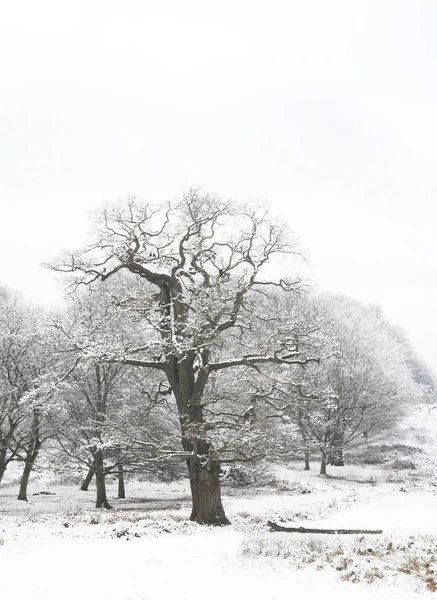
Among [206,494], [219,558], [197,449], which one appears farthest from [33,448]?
[219,558]

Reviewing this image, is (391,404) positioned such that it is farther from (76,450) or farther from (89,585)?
(89,585)

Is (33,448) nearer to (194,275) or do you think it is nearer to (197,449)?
(197,449)

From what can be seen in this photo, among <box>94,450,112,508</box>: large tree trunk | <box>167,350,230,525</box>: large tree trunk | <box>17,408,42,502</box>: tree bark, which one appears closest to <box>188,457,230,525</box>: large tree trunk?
<box>167,350,230,525</box>: large tree trunk

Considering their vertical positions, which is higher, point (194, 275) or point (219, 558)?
point (194, 275)

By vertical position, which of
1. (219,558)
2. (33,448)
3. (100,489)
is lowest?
(100,489)

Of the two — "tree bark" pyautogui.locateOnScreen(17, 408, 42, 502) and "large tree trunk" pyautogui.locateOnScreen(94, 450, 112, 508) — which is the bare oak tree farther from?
"tree bark" pyautogui.locateOnScreen(17, 408, 42, 502)

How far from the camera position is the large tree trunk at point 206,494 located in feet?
51.8

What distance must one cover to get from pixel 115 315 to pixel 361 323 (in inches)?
1694

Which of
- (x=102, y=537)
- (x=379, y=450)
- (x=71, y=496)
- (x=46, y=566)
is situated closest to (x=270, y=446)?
(x=102, y=537)

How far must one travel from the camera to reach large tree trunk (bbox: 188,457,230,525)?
15773 mm

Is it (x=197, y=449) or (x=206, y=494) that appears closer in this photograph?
(x=206, y=494)

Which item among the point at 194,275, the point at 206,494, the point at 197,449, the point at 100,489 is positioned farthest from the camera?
the point at 100,489

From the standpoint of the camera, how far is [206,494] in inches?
631

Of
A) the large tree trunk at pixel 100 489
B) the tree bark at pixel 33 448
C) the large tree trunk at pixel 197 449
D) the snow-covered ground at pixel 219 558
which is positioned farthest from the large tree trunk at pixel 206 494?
the tree bark at pixel 33 448
